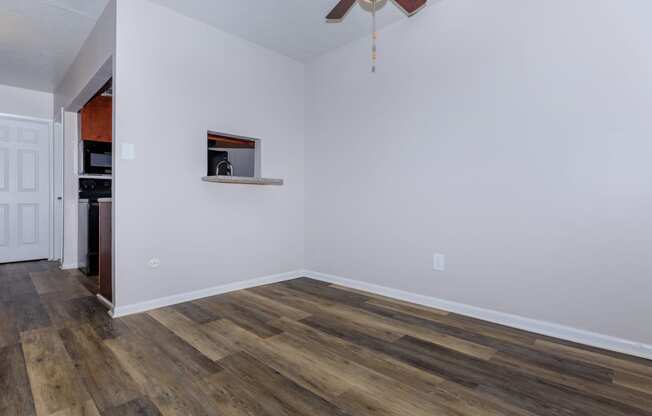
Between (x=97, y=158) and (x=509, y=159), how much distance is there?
4569mm

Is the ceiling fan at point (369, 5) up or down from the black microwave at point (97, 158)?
up

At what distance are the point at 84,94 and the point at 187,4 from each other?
1775 millimetres

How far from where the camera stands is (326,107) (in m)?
3.68

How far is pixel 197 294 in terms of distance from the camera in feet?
9.71

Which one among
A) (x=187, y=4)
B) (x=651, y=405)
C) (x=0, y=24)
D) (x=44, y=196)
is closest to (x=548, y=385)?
(x=651, y=405)

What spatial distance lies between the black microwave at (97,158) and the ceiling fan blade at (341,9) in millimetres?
3375

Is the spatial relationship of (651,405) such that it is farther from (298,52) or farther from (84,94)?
(84,94)

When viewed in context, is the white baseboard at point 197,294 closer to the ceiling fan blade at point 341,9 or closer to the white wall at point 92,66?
the white wall at point 92,66

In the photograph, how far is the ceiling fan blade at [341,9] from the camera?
6.39ft

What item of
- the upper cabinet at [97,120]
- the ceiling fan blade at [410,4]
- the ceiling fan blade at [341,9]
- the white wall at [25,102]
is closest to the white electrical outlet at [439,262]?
the ceiling fan blade at [410,4]

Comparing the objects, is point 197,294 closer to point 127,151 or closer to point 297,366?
point 127,151

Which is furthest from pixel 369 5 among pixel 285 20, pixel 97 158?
pixel 97 158

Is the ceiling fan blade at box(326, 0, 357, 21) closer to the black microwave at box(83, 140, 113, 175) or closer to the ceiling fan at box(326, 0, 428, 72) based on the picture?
Answer: the ceiling fan at box(326, 0, 428, 72)

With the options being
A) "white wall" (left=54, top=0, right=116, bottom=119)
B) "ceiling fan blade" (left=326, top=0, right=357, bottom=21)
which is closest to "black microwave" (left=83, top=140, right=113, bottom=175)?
"white wall" (left=54, top=0, right=116, bottom=119)
